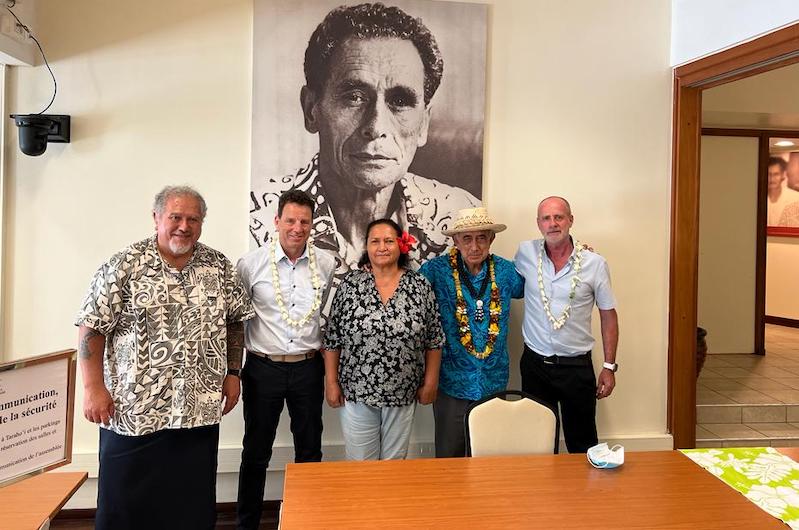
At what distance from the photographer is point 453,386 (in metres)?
2.99

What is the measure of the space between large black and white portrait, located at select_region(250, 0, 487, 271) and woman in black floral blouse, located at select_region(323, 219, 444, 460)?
0.62 metres

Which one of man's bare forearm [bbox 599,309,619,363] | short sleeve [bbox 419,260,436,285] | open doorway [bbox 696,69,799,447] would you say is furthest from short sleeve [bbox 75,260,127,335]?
open doorway [bbox 696,69,799,447]

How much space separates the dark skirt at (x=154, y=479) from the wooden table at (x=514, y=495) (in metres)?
0.63

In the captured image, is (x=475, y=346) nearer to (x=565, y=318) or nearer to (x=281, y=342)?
(x=565, y=318)

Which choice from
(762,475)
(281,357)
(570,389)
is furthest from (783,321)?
(281,357)

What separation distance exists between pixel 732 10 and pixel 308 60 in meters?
2.38

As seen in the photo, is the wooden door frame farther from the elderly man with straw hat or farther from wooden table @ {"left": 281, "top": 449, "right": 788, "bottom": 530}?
wooden table @ {"left": 281, "top": 449, "right": 788, "bottom": 530}

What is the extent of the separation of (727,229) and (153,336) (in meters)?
5.67

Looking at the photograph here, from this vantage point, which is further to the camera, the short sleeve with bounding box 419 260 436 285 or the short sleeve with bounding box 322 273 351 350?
the short sleeve with bounding box 419 260 436 285

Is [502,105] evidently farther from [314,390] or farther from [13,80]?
[13,80]

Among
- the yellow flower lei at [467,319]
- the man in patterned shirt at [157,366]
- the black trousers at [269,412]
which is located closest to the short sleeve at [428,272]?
the yellow flower lei at [467,319]

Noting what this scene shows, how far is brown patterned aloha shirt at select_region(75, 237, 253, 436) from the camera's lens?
7.50 ft

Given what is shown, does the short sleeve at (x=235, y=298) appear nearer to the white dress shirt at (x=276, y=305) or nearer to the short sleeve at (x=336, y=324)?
the white dress shirt at (x=276, y=305)

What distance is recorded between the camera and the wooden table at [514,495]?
1726 mm
